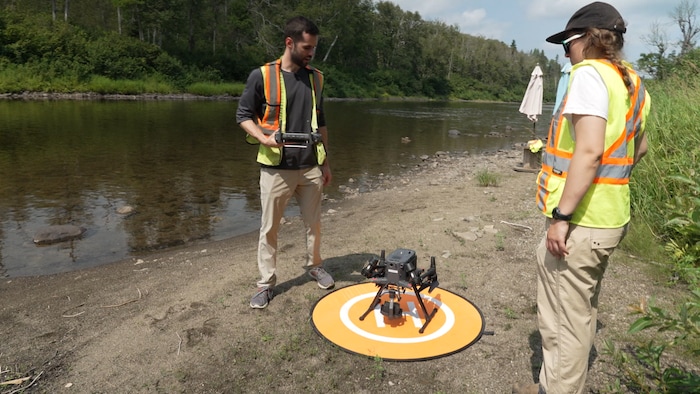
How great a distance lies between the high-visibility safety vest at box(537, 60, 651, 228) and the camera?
2.57 metres

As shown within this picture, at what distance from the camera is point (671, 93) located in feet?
31.6

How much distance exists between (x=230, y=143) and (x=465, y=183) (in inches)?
437

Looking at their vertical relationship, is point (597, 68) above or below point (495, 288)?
above

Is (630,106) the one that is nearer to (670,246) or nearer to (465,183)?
(670,246)

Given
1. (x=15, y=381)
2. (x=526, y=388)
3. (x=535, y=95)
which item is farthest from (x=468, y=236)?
(x=535, y=95)

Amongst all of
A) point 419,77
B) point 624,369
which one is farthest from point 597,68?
point 419,77

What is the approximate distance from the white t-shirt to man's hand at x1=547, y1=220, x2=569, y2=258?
0.62 meters

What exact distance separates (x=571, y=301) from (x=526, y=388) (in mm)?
932

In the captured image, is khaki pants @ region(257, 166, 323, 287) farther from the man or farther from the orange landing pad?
the orange landing pad

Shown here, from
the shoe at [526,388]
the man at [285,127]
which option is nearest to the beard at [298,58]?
the man at [285,127]

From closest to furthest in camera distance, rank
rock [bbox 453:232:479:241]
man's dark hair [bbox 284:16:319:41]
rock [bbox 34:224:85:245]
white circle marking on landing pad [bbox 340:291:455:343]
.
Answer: white circle marking on landing pad [bbox 340:291:455:343]
man's dark hair [bbox 284:16:319:41]
rock [bbox 453:232:479:241]
rock [bbox 34:224:85:245]

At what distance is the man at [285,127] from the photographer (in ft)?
14.7

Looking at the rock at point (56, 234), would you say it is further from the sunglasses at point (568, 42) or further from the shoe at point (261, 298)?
the sunglasses at point (568, 42)

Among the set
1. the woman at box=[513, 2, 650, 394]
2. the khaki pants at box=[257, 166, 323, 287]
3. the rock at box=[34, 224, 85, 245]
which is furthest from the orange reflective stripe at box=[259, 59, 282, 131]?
the rock at box=[34, 224, 85, 245]
